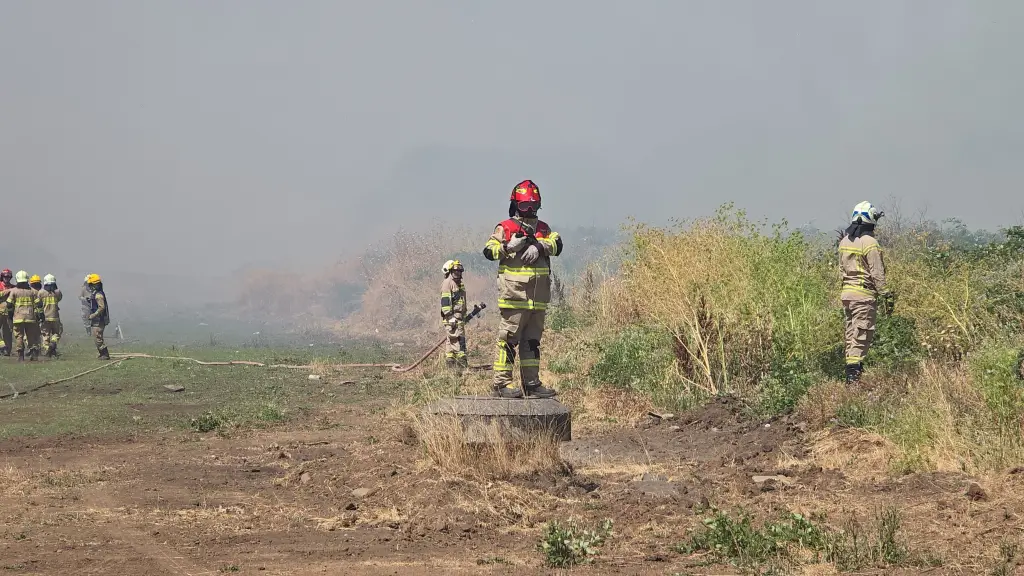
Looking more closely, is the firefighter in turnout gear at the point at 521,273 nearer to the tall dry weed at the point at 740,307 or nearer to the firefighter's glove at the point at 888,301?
the tall dry weed at the point at 740,307

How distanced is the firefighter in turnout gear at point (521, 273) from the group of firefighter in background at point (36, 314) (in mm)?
17909

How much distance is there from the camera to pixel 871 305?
1169cm

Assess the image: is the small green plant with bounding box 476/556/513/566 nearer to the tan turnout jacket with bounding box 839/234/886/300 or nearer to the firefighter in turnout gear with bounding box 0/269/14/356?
the tan turnout jacket with bounding box 839/234/886/300

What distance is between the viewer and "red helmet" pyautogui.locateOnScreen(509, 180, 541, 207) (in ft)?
28.4

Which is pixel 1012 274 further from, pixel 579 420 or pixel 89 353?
pixel 89 353

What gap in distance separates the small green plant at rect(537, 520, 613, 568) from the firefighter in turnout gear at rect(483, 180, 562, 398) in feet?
9.25

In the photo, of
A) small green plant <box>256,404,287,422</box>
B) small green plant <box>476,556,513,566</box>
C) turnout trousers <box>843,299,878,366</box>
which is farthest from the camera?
small green plant <box>256,404,287,422</box>

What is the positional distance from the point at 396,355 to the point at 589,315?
7.61 m

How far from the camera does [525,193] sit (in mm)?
8656

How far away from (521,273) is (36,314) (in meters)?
20.7

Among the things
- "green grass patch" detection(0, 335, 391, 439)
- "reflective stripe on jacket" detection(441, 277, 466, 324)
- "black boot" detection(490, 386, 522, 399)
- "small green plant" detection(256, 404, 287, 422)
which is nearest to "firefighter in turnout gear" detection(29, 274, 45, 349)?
"green grass patch" detection(0, 335, 391, 439)

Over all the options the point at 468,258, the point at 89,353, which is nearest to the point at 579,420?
the point at 89,353

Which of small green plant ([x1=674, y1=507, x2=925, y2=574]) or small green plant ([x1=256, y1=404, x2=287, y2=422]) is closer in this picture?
small green plant ([x1=674, y1=507, x2=925, y2=574])

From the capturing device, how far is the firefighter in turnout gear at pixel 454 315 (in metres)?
19.9
